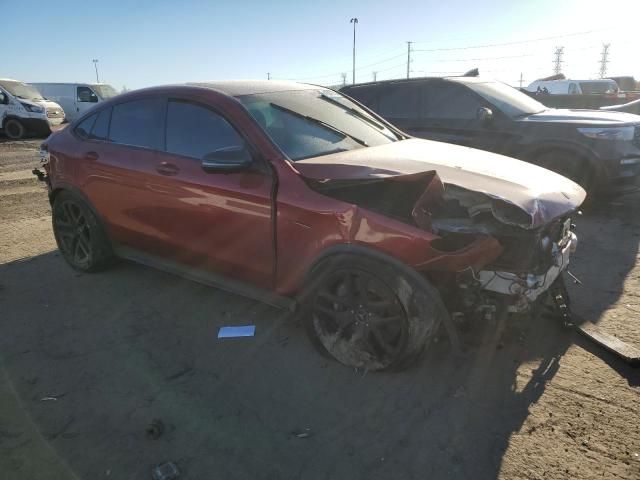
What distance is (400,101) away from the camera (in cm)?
747

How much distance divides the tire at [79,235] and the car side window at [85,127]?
578 millimetres

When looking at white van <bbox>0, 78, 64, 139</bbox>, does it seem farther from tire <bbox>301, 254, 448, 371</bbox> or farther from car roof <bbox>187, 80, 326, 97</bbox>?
tire <bbox>301, 254, 448, 371</bbox>

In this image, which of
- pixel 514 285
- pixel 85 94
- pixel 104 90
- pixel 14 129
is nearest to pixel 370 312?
pixel 514 285

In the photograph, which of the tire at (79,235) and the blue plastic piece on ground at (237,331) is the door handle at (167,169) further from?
the blue plastic piece on ground at (237,331)

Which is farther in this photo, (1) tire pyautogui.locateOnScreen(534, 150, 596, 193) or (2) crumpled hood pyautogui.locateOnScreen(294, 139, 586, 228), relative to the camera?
(1) tire pyautogui.locateOnScreen(534, 150, 596, 193)

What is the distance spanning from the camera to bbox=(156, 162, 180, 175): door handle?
A: 12.3ft

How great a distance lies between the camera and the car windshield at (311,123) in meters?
3.48

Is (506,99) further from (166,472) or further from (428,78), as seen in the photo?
(166,472)

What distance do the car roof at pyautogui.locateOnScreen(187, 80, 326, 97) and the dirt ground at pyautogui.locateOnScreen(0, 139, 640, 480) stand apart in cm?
173

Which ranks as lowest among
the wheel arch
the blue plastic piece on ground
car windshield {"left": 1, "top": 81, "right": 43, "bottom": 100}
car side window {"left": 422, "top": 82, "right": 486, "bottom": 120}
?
the blue plastic piece on ground

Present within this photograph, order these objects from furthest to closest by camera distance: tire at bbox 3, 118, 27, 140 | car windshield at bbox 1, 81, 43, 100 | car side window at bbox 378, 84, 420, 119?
car windshield at bbox 1, 81, 43, 100, tire at bbox 3, 118, 27, 140, car side window at bbox 378, 84, 420, 119

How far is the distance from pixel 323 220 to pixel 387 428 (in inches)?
49.5

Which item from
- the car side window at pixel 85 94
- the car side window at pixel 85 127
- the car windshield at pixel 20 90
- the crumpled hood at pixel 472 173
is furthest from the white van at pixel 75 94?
the crumpled hood at pixel 472 173

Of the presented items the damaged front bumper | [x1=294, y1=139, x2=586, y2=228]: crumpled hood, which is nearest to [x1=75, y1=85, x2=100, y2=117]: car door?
[x1=294, y1=139, x2=586, y2=228]: crumpled hood
